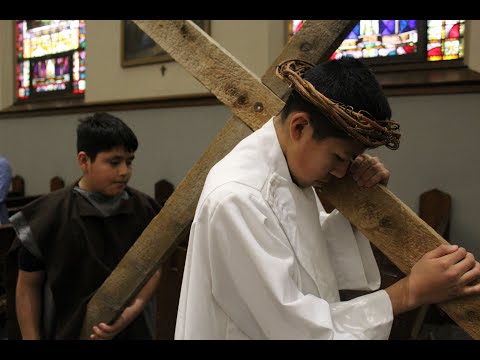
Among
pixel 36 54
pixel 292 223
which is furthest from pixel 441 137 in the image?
pixel 36 54

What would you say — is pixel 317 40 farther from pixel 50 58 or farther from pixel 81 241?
pixel 50 58

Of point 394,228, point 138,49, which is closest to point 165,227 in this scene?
point 394,228

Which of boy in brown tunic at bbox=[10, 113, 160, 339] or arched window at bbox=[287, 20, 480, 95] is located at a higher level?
arched window at bbox=[287, 20, 480, 95]

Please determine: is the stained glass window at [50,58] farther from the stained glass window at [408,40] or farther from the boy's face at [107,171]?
the boy's face at [107,171]

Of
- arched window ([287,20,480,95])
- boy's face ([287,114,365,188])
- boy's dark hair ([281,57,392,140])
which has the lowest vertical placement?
boy's face ([287,114,365,188])

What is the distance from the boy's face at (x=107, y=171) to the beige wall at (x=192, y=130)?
9.45ft

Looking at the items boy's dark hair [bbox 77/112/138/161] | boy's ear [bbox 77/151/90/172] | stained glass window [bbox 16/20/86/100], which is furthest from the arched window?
stained glass window [bbox 16/20/86/100]

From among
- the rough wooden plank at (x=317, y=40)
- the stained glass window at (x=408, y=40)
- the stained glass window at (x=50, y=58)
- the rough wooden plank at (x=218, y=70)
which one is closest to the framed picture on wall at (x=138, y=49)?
the stained glass window at (x=50, y=58)

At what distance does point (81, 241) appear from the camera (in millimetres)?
1790

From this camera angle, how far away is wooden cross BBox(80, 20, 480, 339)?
115cm

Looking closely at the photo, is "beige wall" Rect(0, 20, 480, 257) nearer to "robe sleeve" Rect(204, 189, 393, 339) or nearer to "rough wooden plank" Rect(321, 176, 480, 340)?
"rough wooden plank" Rect(321, 176, 480, 340)

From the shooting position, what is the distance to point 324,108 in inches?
39.2

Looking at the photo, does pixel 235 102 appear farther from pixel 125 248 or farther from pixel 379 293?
pixel 125 248

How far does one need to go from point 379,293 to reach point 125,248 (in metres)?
1.09
